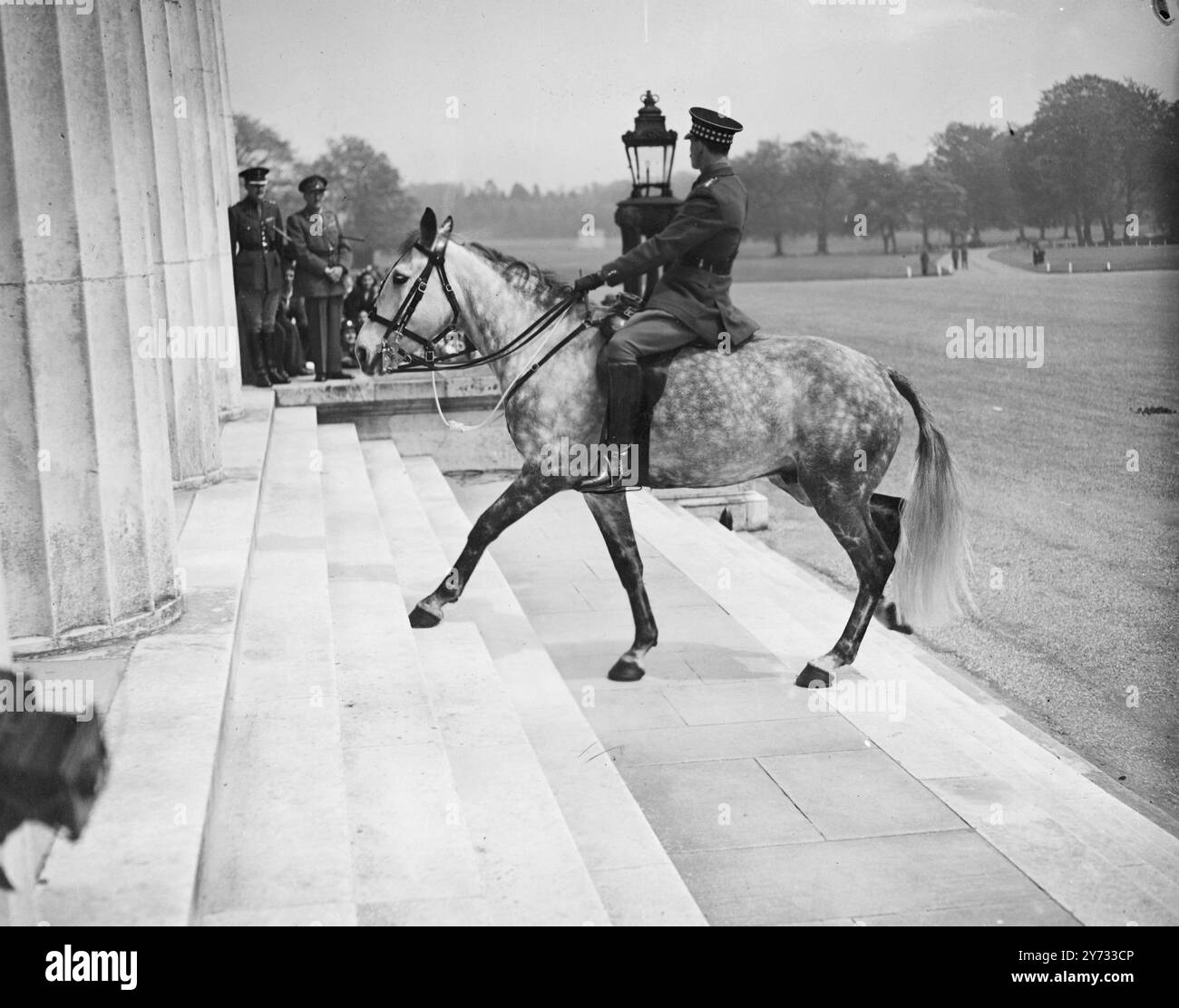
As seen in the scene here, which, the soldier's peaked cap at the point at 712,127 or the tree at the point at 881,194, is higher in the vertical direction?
the tree at the point at 881,194

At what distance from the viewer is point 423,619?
6.91 m

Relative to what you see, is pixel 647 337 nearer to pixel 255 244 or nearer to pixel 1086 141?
pixel 255 244

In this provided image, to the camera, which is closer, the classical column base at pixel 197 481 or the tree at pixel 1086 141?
the classical column base at pixel 197 481

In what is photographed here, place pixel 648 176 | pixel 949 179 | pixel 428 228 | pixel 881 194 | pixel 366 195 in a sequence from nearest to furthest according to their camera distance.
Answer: pixel 428 228
pixel 648 176
pixel 366 195
pixel 949 179
pixel 881 194

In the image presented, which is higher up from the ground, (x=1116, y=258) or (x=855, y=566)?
(x=1116, y=258)

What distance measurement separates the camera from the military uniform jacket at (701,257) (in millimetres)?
6547

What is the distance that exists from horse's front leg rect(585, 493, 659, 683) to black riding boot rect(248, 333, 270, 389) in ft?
21.8

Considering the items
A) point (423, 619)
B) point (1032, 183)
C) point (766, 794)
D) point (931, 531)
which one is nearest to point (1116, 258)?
point (1032, 183)

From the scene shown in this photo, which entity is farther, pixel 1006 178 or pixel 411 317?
pixel 1006 178

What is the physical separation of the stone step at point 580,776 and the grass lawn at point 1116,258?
60.3ft

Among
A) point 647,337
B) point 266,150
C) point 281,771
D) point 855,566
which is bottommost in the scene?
point 281,771

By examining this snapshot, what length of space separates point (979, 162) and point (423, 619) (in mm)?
23539

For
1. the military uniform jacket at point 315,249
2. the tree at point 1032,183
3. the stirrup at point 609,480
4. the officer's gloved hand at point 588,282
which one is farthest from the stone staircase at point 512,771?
the tree at point 1032,183

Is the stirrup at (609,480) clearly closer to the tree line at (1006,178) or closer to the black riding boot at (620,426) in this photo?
the black riding boot at (620,426)
